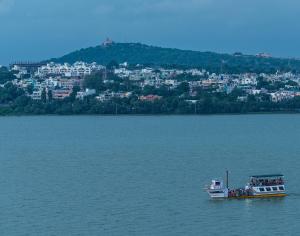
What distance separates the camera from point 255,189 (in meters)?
30.2

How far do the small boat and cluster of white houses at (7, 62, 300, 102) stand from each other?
5826cm

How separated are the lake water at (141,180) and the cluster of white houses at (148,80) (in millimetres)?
33535

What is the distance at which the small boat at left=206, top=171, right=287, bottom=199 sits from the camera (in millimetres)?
29922

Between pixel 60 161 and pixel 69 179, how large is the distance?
6.96 metres

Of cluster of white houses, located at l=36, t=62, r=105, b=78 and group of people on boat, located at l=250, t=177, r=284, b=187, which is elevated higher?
cluster of white houses, located at l=36, t=62, r=105, b=78

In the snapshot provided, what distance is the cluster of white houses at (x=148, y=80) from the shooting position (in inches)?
3787

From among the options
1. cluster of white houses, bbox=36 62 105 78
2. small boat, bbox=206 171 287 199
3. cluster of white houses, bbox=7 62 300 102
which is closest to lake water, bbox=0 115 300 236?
small boat, bbox=206 171 287 199

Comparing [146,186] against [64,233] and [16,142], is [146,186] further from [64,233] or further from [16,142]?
[16,142]

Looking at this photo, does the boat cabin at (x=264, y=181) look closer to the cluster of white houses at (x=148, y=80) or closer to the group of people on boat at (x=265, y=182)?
the group of people on boat at (x=265, y=182)

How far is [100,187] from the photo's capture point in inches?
1277

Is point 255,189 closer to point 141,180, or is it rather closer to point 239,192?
point 239,192

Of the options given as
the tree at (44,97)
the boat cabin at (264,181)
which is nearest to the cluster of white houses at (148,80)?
the tree at (44,97)

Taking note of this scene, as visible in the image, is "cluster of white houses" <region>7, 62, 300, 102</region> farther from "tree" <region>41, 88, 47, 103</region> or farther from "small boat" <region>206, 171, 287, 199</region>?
"small boat" <region>206, 171, 287, 199</region>

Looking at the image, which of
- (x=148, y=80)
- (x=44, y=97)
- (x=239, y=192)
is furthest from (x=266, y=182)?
(x=148, y=80)
